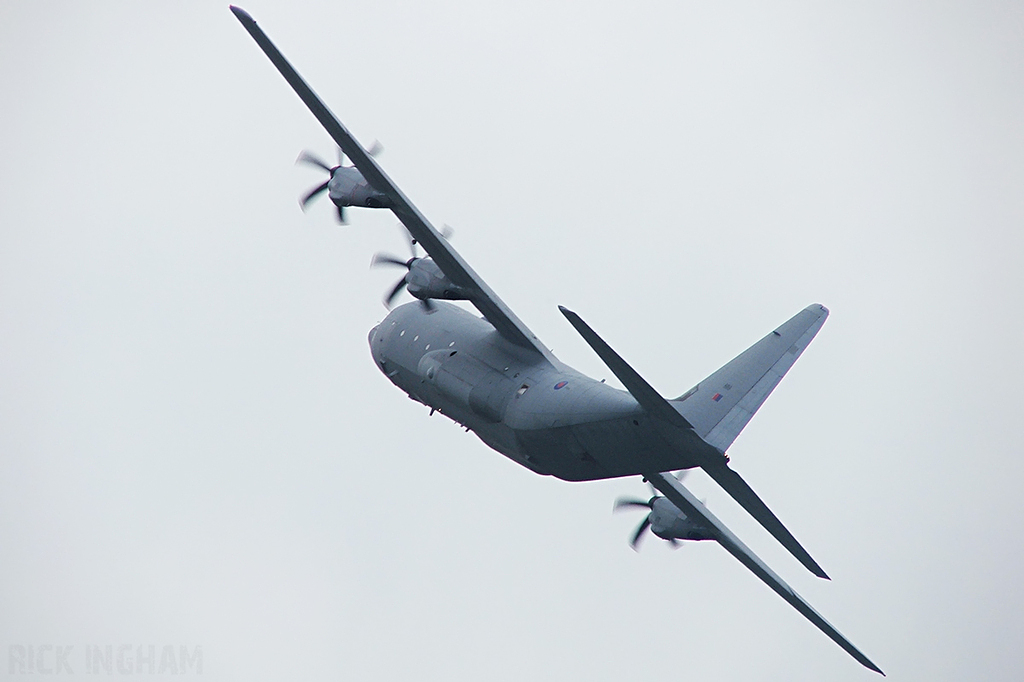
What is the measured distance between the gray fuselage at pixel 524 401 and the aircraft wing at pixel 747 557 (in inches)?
268

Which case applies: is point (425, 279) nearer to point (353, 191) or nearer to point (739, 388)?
point (353, 191)

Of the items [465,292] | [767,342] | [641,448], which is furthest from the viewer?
[465,292]

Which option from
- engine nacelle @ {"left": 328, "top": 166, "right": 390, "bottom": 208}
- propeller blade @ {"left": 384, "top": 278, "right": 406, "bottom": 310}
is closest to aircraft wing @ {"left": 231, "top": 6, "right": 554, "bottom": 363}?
engine nacelle @ {"left": 328, "top": 166, "right": 390, "bottom": 208}

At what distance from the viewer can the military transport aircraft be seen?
107 ft

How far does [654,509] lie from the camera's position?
1660 inches

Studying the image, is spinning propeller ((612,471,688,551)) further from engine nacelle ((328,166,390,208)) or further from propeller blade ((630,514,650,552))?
engine nacelle ((328,166,390,208))

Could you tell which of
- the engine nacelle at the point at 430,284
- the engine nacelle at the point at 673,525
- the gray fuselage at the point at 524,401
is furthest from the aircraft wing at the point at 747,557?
the engine nacelle at the point at 430,284

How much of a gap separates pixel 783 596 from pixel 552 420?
41.4 ft

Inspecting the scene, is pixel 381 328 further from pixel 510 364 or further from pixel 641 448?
→ pixel 641 448

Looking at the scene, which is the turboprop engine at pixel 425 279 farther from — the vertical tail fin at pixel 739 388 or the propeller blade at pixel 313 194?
the vertical tail fin at pixel 739 388

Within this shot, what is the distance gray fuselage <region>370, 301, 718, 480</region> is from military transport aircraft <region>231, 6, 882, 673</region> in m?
0.04

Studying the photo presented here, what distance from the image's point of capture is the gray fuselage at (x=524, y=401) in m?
32.9

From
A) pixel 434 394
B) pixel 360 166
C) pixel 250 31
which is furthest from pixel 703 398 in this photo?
pixel 250 31

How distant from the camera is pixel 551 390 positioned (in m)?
35.1
